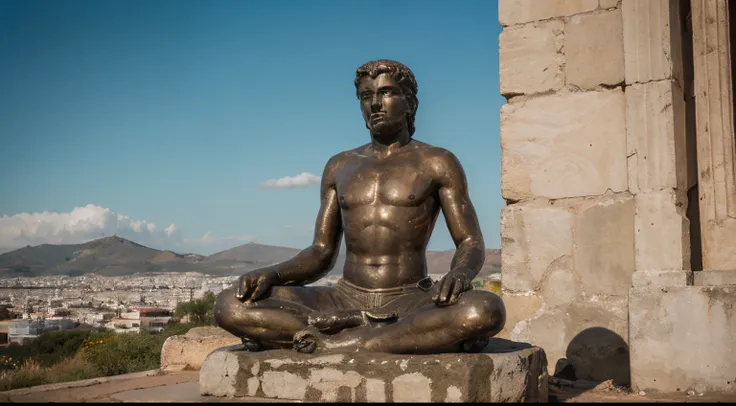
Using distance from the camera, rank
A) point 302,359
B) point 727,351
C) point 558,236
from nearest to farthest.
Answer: point 302,359
point 727,351
point 558,236

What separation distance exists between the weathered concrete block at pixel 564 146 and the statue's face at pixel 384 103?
133 centimetres

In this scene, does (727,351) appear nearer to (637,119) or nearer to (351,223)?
(637,119)

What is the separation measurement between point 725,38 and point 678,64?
0.37 metres

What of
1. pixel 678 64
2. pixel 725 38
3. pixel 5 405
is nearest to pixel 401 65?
pixel 678 64

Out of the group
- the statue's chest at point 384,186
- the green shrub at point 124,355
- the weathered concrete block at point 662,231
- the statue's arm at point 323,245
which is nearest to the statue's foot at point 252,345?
the statue's arm at point 323,245

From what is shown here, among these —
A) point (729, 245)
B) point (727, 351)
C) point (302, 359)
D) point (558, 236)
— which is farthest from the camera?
point (558, 236)

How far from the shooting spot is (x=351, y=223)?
174 inches

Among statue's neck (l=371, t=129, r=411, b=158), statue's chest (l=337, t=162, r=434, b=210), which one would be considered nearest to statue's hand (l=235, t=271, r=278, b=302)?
statue's chest (l=337, t=162, r=434, b=210)

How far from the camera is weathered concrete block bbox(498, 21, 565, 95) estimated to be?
540cm

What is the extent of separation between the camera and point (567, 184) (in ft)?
17.3

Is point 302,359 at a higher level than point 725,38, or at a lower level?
lower

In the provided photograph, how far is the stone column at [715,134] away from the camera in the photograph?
482 centimetres

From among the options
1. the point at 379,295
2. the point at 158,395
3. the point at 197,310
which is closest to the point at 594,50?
the point at 379,295

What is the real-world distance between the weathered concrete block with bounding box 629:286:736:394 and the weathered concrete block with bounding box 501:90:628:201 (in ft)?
3.17
